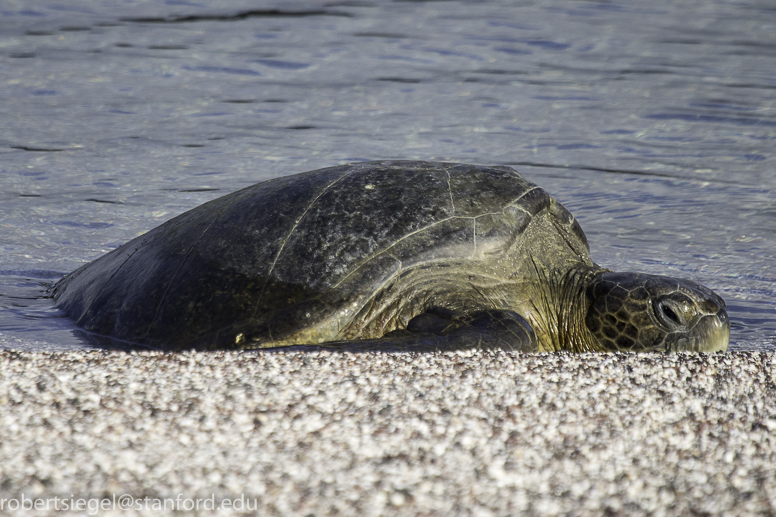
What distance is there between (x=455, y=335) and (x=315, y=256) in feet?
2.43

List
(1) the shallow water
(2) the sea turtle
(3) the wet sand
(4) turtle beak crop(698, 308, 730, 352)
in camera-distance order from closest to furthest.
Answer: (3) the wet sand < (2) the sea turtle < (4) turtle beak crop(698, 308, 730, 352) < (1) the shallow water

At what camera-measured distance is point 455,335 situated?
3086mm

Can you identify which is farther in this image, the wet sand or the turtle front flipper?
the turtle front flipper

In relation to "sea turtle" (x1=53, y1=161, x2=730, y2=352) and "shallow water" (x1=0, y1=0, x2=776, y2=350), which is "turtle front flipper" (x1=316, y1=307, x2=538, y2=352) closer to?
"sea turtle" (x1=53, y1=161, x2=730, y2=352)

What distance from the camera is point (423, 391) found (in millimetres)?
2424

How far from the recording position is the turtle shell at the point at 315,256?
10.7 feet

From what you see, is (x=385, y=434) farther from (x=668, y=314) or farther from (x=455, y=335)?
(x=668, y=314)

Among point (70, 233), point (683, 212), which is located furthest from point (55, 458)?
point (683, 212)

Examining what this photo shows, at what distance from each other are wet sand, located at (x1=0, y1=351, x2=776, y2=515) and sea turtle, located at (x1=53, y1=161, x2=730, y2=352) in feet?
1.39

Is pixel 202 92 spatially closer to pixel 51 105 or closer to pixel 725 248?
pixel 51 105

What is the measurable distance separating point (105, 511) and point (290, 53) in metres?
11.5

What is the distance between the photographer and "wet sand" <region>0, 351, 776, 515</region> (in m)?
1.78

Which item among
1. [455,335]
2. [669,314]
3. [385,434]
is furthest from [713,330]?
[385,434]

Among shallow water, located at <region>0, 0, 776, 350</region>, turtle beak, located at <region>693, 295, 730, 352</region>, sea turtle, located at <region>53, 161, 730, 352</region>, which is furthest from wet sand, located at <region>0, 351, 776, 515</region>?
shallow water, located at <region>0, 0, 776, 350</region>
